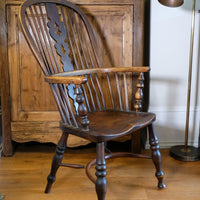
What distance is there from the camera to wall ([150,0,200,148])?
7.41 ft

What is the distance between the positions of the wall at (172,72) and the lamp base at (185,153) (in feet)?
0.41

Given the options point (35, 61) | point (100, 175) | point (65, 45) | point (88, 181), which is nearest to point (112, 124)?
point (100, 175)

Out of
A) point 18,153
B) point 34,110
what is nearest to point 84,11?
point 34,110

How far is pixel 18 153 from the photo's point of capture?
231 centimetres

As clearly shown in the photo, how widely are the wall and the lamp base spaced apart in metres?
0.13

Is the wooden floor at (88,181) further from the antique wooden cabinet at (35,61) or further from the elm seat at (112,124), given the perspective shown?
the elm seat at (112,124)

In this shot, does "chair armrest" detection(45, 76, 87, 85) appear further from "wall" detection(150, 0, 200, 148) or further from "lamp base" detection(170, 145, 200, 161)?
"lamp base" detection(170, 145, 200, 161)

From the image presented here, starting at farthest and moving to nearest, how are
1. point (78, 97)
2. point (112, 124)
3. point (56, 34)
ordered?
point (56, 34) → point (112, 124) → point (78, 97)

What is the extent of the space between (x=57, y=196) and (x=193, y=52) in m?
1.55

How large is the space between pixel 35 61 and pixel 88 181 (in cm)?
98

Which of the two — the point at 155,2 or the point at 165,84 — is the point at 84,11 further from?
the point at 165,84

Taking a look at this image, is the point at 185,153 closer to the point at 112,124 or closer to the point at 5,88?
the point at 112,124

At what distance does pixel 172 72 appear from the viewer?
2326 mm

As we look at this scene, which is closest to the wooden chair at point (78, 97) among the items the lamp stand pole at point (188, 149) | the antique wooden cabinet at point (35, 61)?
the antique wooden cabinet at point (35, 61)
